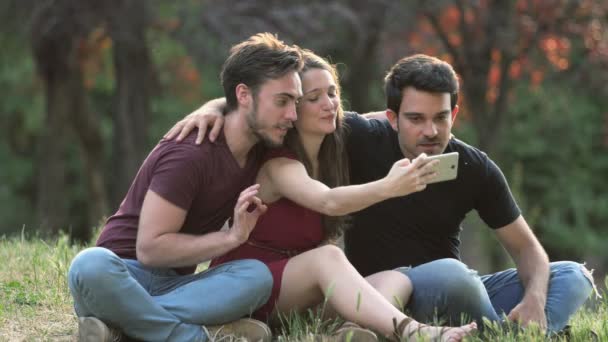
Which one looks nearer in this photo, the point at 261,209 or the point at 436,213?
the point at 261,209

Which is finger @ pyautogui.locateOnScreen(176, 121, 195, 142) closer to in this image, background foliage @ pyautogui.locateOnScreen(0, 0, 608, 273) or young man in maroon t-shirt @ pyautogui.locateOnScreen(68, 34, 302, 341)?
young man in maroon t-shirt @ pyautogui.locateOnScreen(68, 34, 302, 341)

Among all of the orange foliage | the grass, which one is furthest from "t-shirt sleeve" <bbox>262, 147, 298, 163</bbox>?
the orange foliage

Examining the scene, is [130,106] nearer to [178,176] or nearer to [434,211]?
[434,211]

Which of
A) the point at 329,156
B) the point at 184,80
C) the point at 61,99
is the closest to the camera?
the point at 329,156

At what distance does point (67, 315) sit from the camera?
15.3 feet

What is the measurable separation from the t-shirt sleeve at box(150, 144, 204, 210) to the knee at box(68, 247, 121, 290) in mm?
332

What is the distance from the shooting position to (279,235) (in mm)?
4445

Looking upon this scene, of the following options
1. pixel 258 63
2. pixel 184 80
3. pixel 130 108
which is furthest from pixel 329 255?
pixel 184 80

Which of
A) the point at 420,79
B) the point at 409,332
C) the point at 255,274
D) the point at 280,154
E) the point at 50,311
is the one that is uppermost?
the point at 420,79

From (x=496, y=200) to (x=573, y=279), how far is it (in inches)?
20.6

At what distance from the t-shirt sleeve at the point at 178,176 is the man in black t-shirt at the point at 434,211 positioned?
0.17 m

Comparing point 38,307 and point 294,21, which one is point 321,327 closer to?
point 38,307

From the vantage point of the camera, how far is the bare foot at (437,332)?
388 centimetres

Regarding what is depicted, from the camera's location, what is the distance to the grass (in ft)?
13.7
